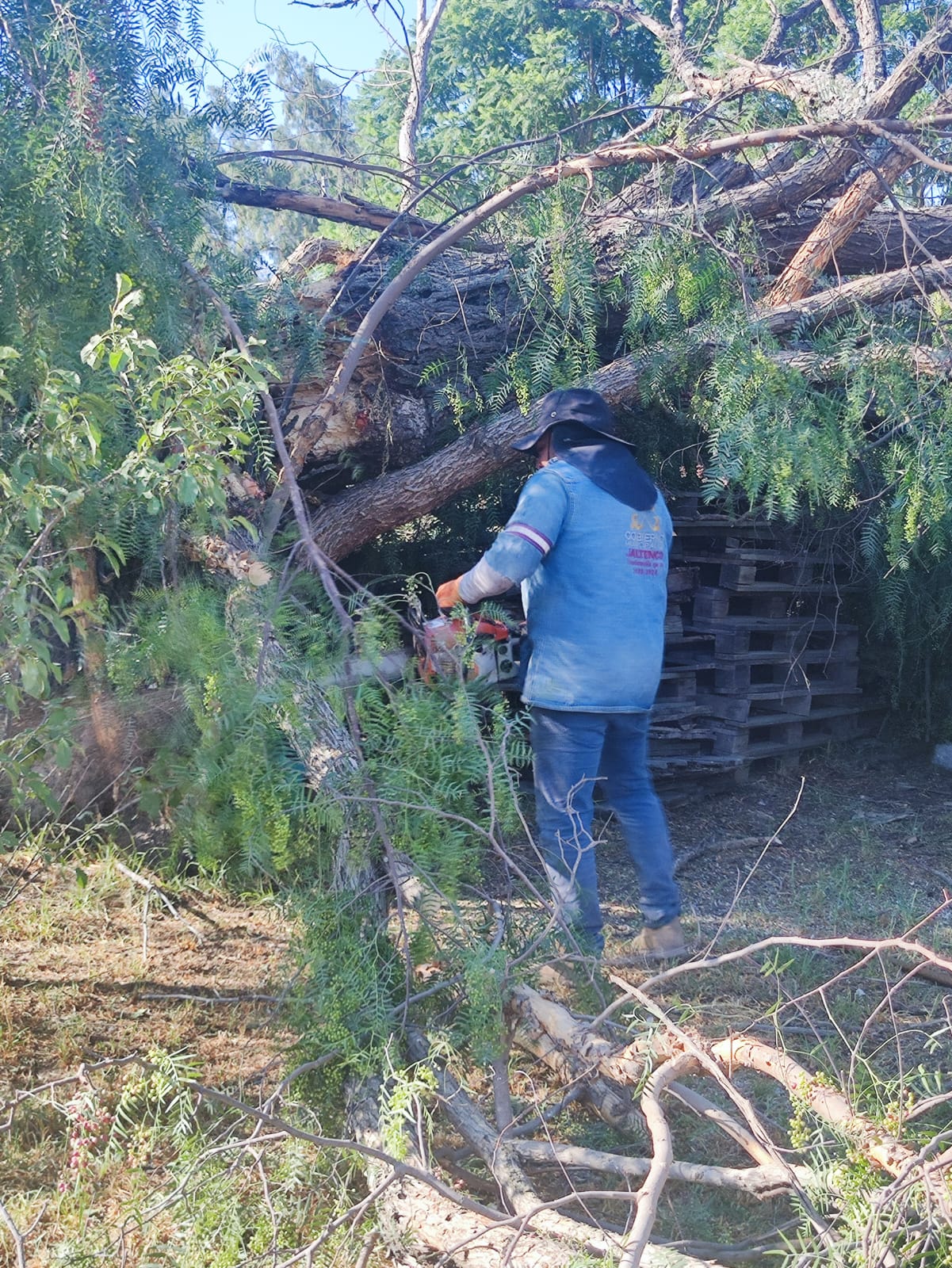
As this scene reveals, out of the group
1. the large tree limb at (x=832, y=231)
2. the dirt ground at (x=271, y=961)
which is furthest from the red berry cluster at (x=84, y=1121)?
the large tree limb at (x=832, y=231)

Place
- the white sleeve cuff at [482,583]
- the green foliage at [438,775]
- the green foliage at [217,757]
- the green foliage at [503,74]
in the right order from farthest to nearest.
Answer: the green foliage at [503,74], the white sleeve cuff at [482,583], the green foliage at [217,757], the green foliage at [438,775]

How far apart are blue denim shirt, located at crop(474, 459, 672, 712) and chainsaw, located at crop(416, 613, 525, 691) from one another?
181 millimetres

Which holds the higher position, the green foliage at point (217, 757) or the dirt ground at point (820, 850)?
the green foliage at point (217, 757)

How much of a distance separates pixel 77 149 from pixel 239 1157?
107 inches

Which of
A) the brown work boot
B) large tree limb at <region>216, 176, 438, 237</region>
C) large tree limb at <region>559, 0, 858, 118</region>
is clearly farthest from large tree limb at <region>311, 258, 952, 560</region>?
the brown work boot

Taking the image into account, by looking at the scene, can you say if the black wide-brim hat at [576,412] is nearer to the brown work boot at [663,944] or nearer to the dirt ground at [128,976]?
the brown work boot at [663,944]

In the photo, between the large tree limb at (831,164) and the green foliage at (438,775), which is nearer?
the green foliage at (438,775)

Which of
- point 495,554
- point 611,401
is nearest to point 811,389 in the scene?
point 611,401

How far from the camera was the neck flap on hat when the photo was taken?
143 inches

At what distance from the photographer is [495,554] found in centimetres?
345

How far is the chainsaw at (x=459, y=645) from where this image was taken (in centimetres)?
313

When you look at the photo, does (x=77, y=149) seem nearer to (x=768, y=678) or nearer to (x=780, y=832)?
(x=780, y=832)

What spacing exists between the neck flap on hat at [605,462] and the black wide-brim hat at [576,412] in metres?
0.03

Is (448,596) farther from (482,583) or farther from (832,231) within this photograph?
(832,231)
